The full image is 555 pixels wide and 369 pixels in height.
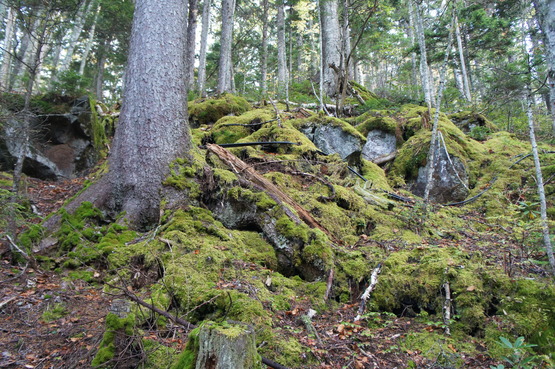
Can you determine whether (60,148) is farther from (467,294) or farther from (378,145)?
(467,294)

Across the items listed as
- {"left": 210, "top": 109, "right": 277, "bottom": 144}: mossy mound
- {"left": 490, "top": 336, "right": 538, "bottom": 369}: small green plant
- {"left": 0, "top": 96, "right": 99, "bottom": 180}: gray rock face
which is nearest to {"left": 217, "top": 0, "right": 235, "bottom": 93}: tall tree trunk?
{"left": 210, "top": 109, "right": 277, "bottom": 144}: mossy mound

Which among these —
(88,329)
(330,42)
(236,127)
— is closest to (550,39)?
(88,329)

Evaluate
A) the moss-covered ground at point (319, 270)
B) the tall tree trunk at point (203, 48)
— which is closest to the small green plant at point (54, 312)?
the moss-covered ground at point (319, 270)

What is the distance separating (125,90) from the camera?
15.8 ft

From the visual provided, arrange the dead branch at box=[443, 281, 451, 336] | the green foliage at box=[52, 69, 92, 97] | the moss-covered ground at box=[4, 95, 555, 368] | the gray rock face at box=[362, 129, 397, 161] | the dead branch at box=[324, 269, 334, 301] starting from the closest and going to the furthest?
the moss-covered ground at box=[4, 95, 555, 368] < the dead branch at box=[443, 281, 451, 336] < the dead branch at box=[324, 269, 334, 301] < the green foliage at box=[52, 69, 92, 97] < the gray rock face at box=[362, 129, 397, 161]

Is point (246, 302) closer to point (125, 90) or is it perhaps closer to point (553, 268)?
point (553, 268)

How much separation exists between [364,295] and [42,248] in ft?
12.9

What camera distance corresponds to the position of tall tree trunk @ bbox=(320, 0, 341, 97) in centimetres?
1139

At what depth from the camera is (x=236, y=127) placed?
808 centimetres

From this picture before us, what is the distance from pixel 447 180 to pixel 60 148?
384 inches

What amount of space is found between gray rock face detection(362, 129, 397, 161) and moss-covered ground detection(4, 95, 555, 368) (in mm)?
2937

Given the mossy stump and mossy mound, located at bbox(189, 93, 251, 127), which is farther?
mossy mound, located at bbox(189, 93, 251, 127)

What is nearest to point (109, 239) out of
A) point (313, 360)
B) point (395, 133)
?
point (313, 360)

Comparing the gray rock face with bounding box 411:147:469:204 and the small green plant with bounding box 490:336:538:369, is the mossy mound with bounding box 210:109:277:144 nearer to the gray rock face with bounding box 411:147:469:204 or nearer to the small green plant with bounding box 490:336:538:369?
the gray rock face with bounding box 411:147:469:204
